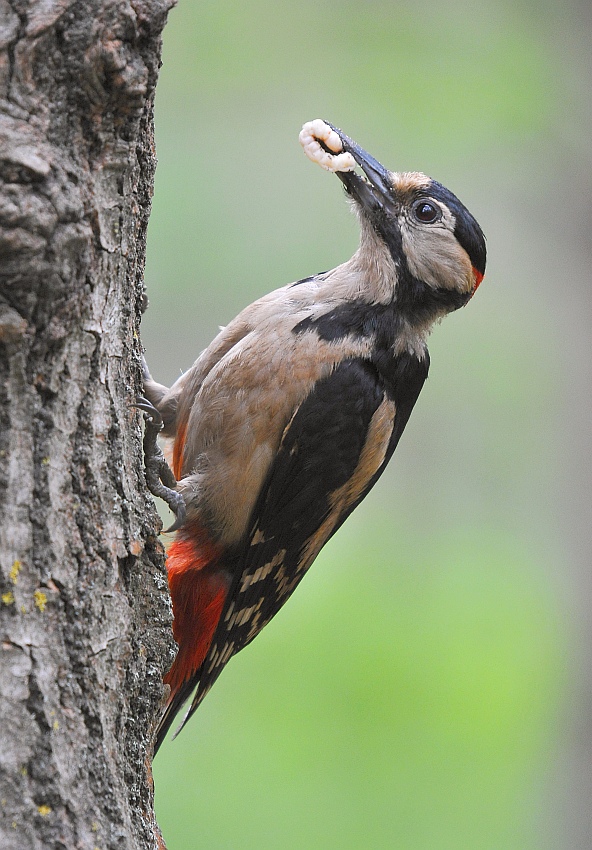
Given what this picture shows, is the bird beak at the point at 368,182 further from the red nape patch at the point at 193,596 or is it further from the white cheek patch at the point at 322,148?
the red nape patch at the point at 193,596

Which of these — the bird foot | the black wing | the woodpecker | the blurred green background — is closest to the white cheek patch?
the woodpecker

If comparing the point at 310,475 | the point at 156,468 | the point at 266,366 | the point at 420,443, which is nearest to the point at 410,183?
the point at 266,366

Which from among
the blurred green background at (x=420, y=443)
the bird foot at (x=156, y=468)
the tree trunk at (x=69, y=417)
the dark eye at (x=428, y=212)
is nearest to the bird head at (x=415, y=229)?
the dark eye at (x=428, y=212)

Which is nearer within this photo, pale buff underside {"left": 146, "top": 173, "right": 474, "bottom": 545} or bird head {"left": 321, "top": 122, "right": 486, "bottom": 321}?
pale buff underside {"left": 146, "top": 173, "right": 474, "bottom": 545}

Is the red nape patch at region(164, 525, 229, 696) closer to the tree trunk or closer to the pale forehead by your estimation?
the tree trunk

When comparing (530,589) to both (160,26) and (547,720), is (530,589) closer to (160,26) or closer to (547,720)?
(547,720)

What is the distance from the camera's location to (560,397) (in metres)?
6.14

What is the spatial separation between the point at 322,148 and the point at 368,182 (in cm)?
20

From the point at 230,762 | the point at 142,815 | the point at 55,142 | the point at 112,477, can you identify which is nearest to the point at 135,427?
the point at 112,477

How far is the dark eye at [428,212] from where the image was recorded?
2869 millimetres

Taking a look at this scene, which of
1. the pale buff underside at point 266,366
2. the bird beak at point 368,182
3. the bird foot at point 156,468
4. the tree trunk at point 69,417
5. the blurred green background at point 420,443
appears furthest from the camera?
the blurred green background at point 420,443

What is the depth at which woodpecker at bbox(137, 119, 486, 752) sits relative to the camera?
8.77 ft

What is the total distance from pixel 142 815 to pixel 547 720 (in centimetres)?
445

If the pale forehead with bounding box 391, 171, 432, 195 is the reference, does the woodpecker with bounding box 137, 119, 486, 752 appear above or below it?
below
